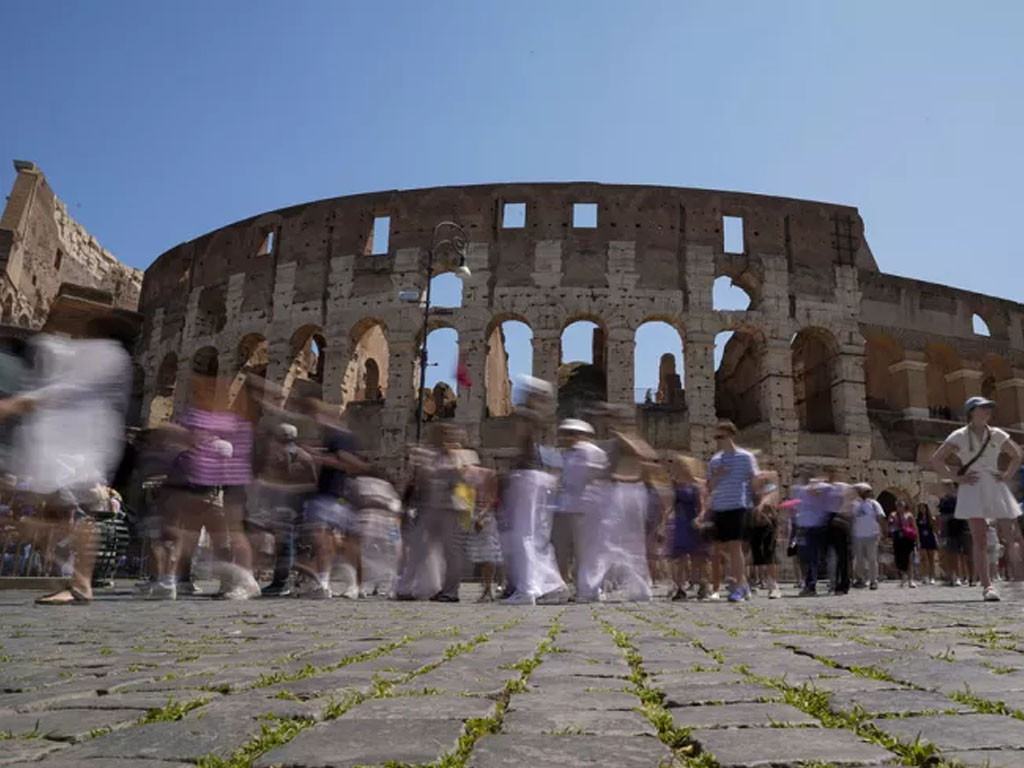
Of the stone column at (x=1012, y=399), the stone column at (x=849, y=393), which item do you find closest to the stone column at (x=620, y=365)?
the stone column at (x=849, y=393)

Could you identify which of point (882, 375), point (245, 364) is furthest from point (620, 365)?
point (245, 364)

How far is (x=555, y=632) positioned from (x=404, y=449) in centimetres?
1725

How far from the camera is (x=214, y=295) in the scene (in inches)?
1011

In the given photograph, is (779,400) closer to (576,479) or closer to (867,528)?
(867,528)

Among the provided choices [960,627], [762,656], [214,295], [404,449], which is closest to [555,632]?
[762,656]

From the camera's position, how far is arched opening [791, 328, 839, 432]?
2288 centimetres

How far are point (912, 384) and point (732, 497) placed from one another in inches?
684

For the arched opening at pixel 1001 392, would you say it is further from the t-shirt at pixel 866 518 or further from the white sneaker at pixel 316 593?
the white sneaker at pixel 316 593

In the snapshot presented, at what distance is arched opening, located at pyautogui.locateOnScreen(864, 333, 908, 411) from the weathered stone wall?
25.1 metres

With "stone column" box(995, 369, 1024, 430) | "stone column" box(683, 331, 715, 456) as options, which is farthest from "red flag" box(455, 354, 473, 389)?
"stone column" box(995, 369, 1024, 430)

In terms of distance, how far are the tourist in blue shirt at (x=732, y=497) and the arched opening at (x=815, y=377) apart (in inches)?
607

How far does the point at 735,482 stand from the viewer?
8.20 metres

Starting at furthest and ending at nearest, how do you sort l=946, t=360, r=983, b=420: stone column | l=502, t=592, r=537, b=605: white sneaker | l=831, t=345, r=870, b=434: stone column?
l=946, t=360, r=983, b=420: stone column < l=831, t=345, r=870, b=434: stone column < l=502, t=592, r=537, b=605: white sneaker

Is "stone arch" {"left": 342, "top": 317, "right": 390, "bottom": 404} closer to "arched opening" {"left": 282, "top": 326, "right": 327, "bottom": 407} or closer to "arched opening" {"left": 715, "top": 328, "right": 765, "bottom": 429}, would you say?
"arched opening" {"left": 282, "top": 326, "right": 327, "bottom": 407}
